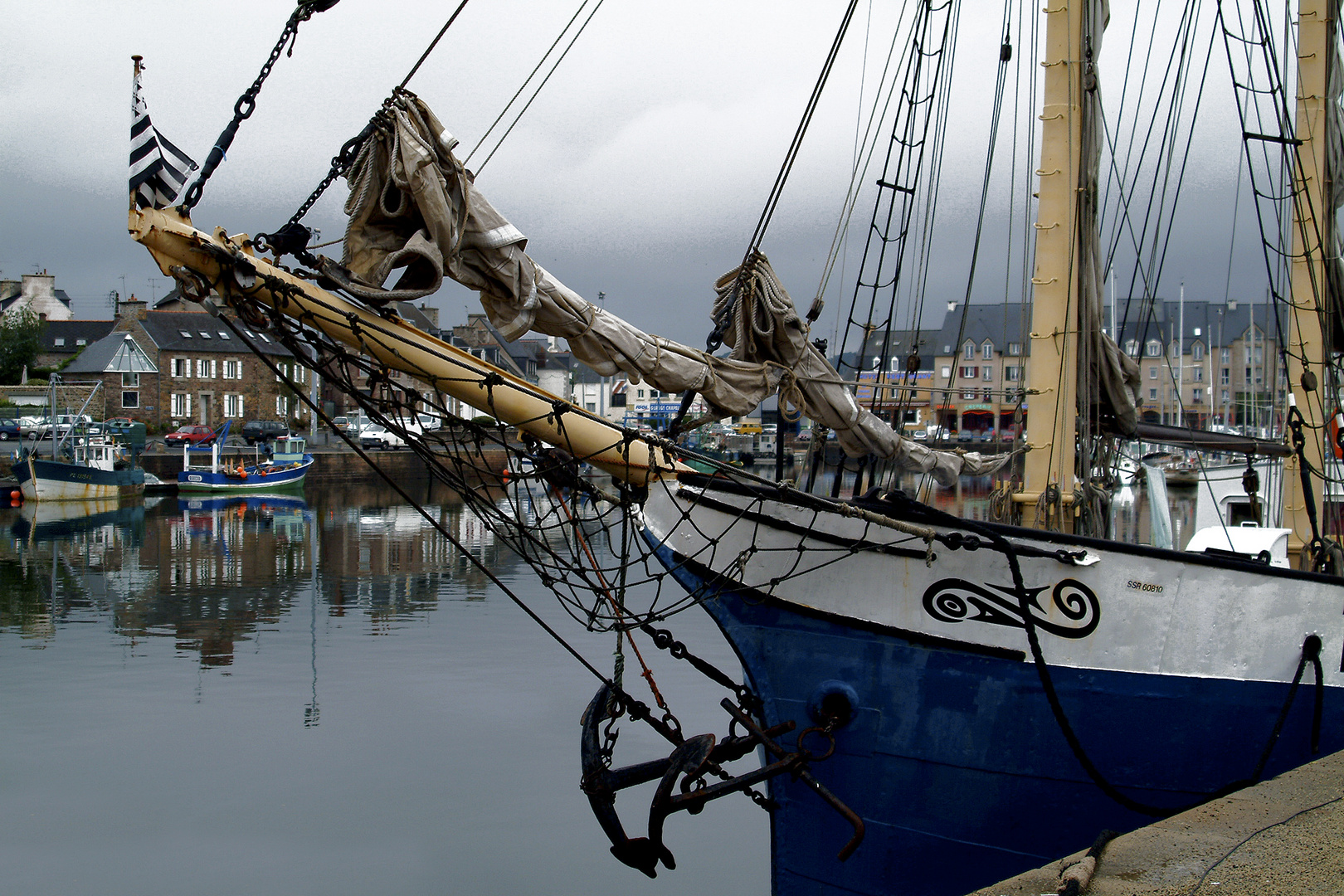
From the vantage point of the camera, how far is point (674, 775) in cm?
Result: 621

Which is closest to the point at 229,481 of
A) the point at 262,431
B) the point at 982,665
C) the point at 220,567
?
the point at 262,431

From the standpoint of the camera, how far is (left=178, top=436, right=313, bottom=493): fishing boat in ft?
160

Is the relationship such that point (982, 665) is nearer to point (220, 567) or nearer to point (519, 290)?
point (519, 290)

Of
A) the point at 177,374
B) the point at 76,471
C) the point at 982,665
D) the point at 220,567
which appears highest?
the point at 177,374

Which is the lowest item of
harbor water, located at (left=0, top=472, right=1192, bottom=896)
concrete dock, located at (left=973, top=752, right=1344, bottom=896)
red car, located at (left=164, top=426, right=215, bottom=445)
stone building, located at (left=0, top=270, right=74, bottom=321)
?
harbor water, located at (left=0, top=472, right=1192, bottom=896)

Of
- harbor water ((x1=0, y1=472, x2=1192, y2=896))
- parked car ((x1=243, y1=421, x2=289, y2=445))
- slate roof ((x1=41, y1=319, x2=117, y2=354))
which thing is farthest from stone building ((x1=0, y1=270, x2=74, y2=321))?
harbor water ((x1=0, y1=472, x2=1192, y2=896))

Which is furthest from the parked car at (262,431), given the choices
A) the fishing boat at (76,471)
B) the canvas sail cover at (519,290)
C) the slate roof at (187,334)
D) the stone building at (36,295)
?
the canvas sail cover at (519,290)

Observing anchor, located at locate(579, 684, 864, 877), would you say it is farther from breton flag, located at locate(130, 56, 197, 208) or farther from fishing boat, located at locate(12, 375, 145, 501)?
fishing boat, located at locate(12, 375, 145, 501)

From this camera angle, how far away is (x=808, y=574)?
6867 millimetres

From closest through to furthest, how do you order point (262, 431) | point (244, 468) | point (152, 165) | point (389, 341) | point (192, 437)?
point (152, 165), point (389, 341), point (244, 468), point (192, 437), point (262, 431)

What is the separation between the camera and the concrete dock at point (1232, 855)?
479 cm

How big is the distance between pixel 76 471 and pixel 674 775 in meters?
44.6

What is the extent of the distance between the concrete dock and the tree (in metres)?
71.1

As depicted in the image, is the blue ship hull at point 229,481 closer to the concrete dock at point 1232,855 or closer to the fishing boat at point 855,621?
the fishing boat at point 855,621
